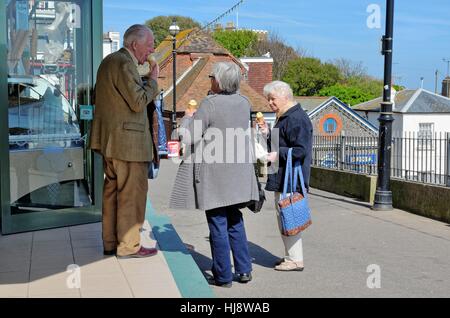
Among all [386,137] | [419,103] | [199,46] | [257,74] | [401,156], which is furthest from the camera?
[257,74]

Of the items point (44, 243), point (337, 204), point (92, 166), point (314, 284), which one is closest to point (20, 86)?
point (92, 166)

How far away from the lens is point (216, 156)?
5.24m

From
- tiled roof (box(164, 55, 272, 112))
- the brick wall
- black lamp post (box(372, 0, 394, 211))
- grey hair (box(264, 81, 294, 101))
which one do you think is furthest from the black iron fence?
the brick wall

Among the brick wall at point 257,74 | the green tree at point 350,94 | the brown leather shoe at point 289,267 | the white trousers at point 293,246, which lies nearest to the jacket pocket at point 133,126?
the white trousers at point 293,246

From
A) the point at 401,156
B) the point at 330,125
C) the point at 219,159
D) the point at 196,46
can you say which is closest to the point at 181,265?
the point at 219,159

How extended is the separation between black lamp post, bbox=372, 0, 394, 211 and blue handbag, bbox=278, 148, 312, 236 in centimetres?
555

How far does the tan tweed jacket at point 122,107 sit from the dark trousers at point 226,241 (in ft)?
2.66

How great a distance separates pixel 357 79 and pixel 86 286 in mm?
64281

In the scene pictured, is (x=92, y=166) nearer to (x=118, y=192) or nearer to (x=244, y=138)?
(x=118, y=192)

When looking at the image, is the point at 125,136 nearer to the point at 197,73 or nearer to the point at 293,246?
the point at 293,246

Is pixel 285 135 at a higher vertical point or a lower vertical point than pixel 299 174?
higher

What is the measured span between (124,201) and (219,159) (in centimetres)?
95

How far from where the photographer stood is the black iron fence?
10828 mm

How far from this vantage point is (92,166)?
718 centimetres
